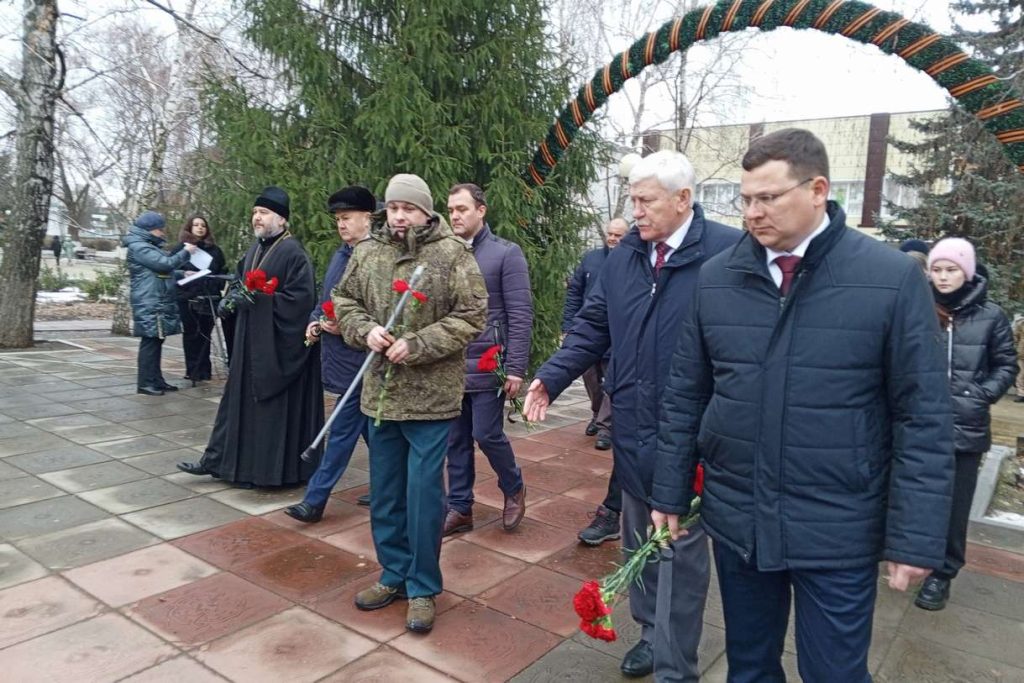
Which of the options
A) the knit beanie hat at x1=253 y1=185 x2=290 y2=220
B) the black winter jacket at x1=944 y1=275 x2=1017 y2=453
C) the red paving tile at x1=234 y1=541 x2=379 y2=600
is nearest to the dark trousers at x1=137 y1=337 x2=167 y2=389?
the knit beanie hat at x1=253 y1=185 x2=290 y2=220

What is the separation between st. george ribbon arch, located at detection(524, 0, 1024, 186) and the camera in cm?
561

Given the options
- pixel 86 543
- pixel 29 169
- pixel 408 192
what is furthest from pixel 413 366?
pixel 29 169

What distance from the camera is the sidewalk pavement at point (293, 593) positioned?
2863 mm

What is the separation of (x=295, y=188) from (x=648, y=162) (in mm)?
5685

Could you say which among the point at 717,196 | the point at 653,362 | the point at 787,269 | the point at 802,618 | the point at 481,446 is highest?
the point at 717,196

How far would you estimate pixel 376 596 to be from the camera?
3.29 metres

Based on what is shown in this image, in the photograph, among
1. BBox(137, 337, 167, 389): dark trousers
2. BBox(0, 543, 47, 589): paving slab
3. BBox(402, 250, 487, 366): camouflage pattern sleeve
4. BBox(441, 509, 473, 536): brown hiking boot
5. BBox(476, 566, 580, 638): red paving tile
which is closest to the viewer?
BBox(402, 250, 487, 366): camouflage pattern sleeve

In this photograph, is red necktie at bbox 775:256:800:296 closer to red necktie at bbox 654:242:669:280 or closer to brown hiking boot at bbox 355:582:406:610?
red necktie at bbox 654:242:669:280

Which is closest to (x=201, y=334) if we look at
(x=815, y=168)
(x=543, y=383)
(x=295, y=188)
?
(x=295, y=188)

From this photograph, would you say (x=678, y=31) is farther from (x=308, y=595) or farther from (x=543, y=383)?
(x=308, y=595)

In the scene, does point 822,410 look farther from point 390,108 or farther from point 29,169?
point 29,169

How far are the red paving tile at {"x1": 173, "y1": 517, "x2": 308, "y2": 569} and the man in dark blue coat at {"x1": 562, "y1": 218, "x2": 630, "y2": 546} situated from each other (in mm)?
1660

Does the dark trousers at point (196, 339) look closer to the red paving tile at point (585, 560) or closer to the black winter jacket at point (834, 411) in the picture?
the red paving tile at point (585, 560)

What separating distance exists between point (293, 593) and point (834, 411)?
259cm
